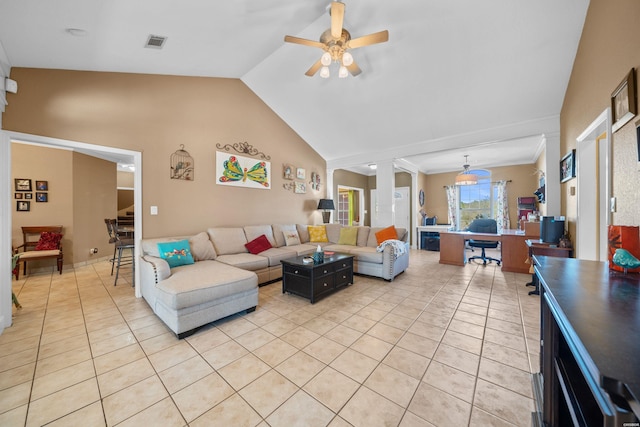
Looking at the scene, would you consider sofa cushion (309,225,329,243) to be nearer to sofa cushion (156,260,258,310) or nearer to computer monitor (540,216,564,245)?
sofa cushion (156,260,258,310)

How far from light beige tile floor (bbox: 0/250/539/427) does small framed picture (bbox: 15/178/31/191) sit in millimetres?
2702

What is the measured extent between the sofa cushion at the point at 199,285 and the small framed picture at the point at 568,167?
4.31m

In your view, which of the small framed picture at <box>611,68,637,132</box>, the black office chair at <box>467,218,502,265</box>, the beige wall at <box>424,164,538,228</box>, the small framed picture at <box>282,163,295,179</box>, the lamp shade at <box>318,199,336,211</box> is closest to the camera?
the small framed picture at <box>611,68,637,132</box>

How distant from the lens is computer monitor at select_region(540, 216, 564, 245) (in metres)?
3.46

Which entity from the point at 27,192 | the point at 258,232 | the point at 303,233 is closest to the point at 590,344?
the point at 258,232

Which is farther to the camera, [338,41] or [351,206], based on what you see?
[351,206]

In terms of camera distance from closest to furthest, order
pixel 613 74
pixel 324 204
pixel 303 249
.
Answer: pixel 613 74 < pixel 303 249 < pixel 324 204

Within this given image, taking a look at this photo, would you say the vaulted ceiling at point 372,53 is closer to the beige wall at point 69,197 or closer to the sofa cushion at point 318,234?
the sofa cushion at point 318,234

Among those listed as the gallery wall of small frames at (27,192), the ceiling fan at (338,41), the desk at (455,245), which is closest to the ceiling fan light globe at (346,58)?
the ceiling fan at (338,41)

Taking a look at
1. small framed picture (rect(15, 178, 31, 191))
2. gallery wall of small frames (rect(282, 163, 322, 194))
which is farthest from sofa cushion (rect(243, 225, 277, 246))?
small framed picture (rect(15, 178, 31, 191))

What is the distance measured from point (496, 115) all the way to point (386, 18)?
251 centimetres

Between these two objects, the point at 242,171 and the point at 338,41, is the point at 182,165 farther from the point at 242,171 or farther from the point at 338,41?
the point at 338,41

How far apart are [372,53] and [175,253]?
3.91m

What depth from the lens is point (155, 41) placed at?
278cm
